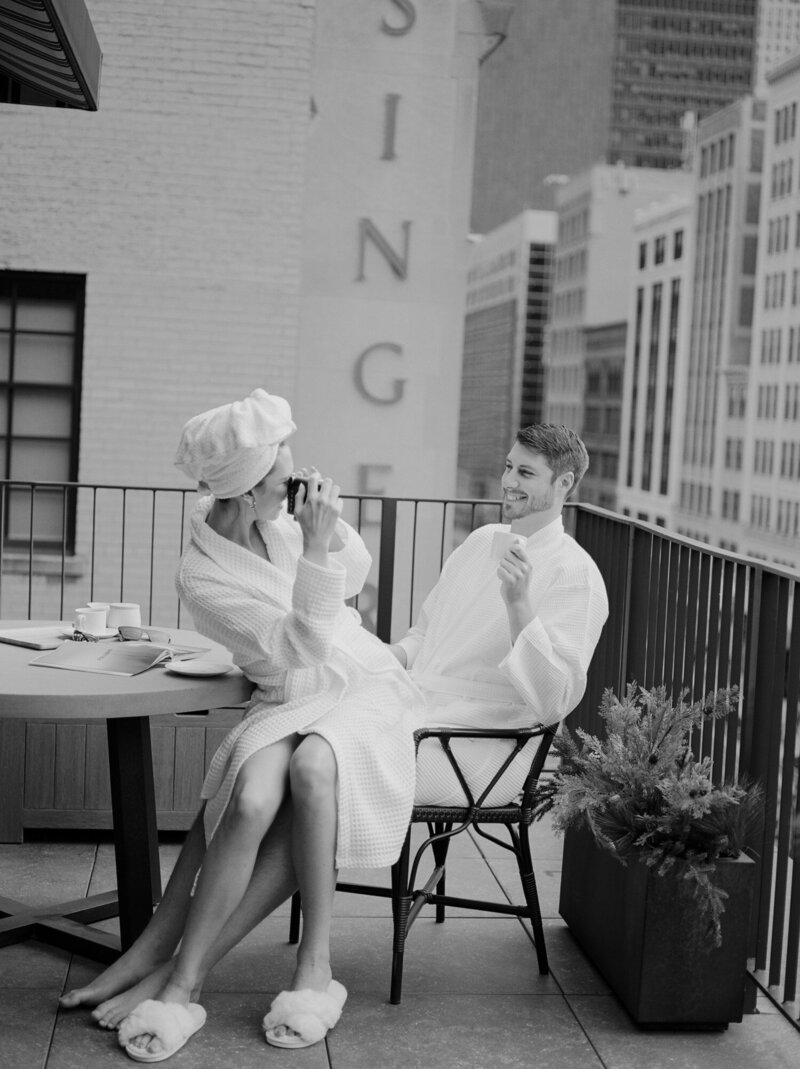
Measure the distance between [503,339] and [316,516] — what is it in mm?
146059

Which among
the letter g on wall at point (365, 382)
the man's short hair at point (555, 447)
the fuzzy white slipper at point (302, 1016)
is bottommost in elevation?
the fuzzy white slipper at point (302, 1016)

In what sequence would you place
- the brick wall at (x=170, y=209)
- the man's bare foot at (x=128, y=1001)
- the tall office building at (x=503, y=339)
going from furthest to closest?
the tall office building at (x=503, y=339) → the brick wall at (x=170, y=209) → the man's bare foot at (x=128, y=1001)

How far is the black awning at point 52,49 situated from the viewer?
2.89 m

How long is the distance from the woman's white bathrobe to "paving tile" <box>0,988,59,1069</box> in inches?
19.6

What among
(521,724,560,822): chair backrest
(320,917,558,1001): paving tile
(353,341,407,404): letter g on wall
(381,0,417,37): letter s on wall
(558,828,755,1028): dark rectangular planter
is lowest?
(320,917,558,1001): paving tile

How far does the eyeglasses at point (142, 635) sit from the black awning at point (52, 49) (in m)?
→ 1.37

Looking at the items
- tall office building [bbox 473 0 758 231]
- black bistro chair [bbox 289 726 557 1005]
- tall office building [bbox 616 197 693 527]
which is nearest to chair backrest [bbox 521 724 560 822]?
black bistro chair [bbox 289 726 557 1005]

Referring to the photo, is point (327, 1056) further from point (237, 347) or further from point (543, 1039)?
point (237, 347)

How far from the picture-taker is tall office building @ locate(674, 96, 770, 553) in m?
93.4

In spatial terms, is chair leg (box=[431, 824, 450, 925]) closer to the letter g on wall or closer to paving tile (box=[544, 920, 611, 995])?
paving tile (box=[544, 920, 611, 995])

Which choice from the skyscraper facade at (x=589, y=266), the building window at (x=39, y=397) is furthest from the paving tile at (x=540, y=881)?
the skyscraper facade at (x=589, y=266)

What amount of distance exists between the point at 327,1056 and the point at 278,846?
0.41 metres

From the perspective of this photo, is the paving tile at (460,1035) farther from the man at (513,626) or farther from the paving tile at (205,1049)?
the man at (513,626)

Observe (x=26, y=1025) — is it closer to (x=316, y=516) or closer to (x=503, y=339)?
(x=316, y=516)
